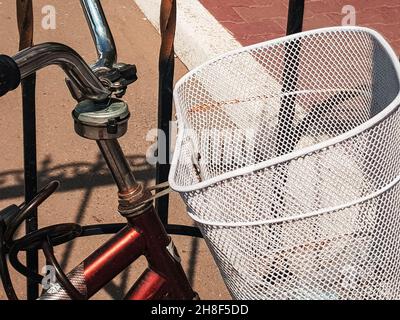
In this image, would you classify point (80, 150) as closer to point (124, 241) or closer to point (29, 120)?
point (29, 120)

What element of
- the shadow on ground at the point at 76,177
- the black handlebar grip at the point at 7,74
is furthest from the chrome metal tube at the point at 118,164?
the shadow on ground at the point at 76,177

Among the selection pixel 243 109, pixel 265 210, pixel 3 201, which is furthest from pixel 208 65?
pixel 3 201

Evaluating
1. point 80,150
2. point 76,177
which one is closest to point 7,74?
point 76,177

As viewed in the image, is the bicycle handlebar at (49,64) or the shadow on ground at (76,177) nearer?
the bicycle handlebar at (49,64)

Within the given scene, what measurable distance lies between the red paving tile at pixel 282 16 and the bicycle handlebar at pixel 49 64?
130 inches

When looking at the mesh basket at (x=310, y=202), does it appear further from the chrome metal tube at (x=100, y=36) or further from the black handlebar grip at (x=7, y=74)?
the black handlebar grip at (x=7, y=74)

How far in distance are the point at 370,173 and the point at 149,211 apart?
52 centimetres

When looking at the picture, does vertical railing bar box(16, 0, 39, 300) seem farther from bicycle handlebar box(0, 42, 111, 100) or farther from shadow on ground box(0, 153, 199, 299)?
shadow on ground box(0, 153, 199, 299)

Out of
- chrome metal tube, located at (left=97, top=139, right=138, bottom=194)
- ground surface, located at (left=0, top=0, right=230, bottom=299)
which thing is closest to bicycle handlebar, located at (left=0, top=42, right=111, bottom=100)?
chrome metal tube, located at (left=97, top=139, right=138, bottom=194)

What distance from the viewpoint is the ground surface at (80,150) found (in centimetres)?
322

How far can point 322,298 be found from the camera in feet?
5.06

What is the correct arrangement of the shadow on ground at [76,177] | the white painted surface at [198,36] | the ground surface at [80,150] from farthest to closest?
the white painted surface at [198,36], the shadow on ground at [76,177], the ground surface at [80,150]

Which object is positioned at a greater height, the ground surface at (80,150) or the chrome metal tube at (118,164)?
the chrome metal tube at (118,164)

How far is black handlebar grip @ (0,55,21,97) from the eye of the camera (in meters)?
1.41
